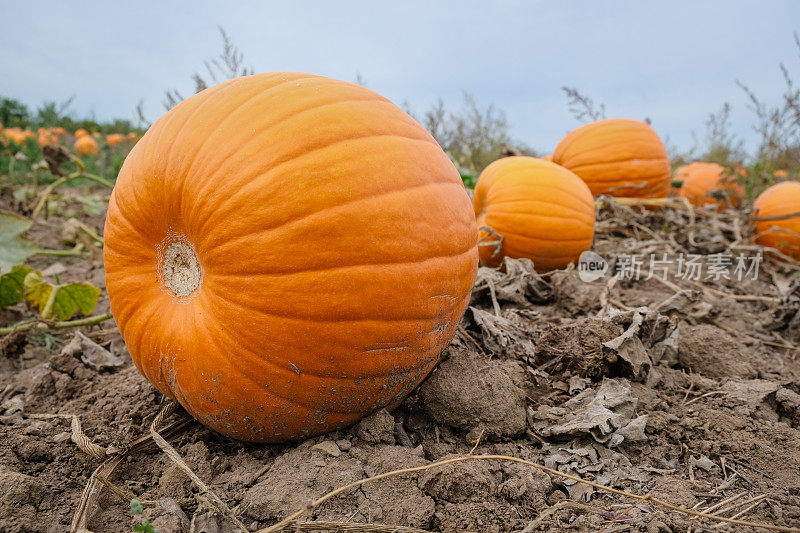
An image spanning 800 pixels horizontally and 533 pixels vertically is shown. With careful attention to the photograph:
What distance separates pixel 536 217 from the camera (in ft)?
11.1

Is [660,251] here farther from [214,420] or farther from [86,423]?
[86,423]

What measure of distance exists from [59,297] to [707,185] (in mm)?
6644

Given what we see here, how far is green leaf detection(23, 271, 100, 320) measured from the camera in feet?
9.09

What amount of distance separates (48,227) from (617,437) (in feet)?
16.4

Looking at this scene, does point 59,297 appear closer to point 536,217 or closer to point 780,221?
point 536,217

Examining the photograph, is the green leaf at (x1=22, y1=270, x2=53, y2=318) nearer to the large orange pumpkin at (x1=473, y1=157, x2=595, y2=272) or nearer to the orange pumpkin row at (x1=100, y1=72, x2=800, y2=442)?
the orange pumpkin row at (x1=100, y1=72, x2=800, y2=442)

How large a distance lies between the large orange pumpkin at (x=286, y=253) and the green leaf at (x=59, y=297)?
1.26 m

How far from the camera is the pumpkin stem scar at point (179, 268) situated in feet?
5.34

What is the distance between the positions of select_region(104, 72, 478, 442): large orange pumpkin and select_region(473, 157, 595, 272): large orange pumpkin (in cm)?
175

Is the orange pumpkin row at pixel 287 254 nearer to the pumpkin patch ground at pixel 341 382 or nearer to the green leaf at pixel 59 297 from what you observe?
the pumpkin patch ground at pixel 341 382

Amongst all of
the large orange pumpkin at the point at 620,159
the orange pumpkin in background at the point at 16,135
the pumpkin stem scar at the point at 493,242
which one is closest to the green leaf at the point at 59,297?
the pumpkin stem scar at the point at 493,242

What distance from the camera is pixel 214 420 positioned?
168cm

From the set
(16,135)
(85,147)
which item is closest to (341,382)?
(16,135)

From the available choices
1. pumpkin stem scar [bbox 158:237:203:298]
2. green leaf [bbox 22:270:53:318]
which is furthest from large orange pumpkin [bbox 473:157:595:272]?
green leaf [bbox 22:270:53:318]
